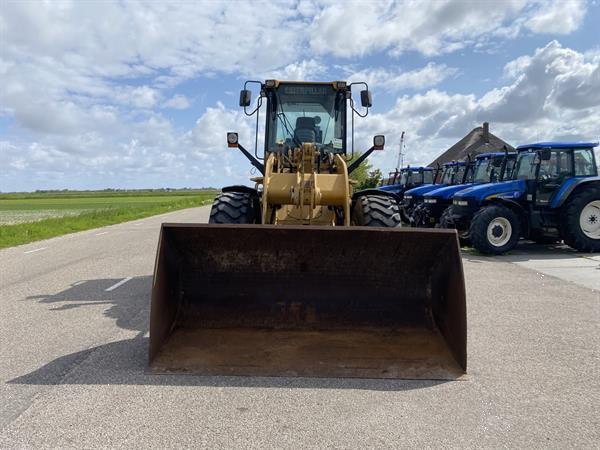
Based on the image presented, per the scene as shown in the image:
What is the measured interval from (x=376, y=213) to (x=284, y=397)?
3320 mm

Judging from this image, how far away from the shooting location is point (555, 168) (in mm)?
12484

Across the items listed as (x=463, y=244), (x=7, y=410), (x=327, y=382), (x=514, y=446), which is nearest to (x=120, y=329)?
(x=7, y=410)

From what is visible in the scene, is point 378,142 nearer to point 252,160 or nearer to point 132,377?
point 252,160

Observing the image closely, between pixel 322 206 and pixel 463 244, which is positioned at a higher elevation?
pixel 322 206

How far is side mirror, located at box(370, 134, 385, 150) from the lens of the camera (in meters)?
7.60

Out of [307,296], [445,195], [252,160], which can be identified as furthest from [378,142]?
[445,195]

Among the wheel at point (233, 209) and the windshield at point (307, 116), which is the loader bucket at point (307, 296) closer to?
the wheel at point (233, 209)

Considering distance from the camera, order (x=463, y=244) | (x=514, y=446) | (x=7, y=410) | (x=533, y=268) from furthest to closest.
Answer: (x=463, y=244) < (x=533, y=268) < (x=7, y=410) < (x=514, y=446)

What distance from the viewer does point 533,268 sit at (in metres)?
→ 10.5

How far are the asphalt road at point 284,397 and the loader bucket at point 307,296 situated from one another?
335 millimetres

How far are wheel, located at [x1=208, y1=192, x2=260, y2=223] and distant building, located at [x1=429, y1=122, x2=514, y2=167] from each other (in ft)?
108

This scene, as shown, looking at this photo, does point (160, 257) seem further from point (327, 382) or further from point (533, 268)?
point (533, 268)

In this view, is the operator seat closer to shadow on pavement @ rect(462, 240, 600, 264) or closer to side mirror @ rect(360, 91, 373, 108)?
side mirror @ rect(360, 91, 373, 108)

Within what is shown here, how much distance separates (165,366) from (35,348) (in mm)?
1546
